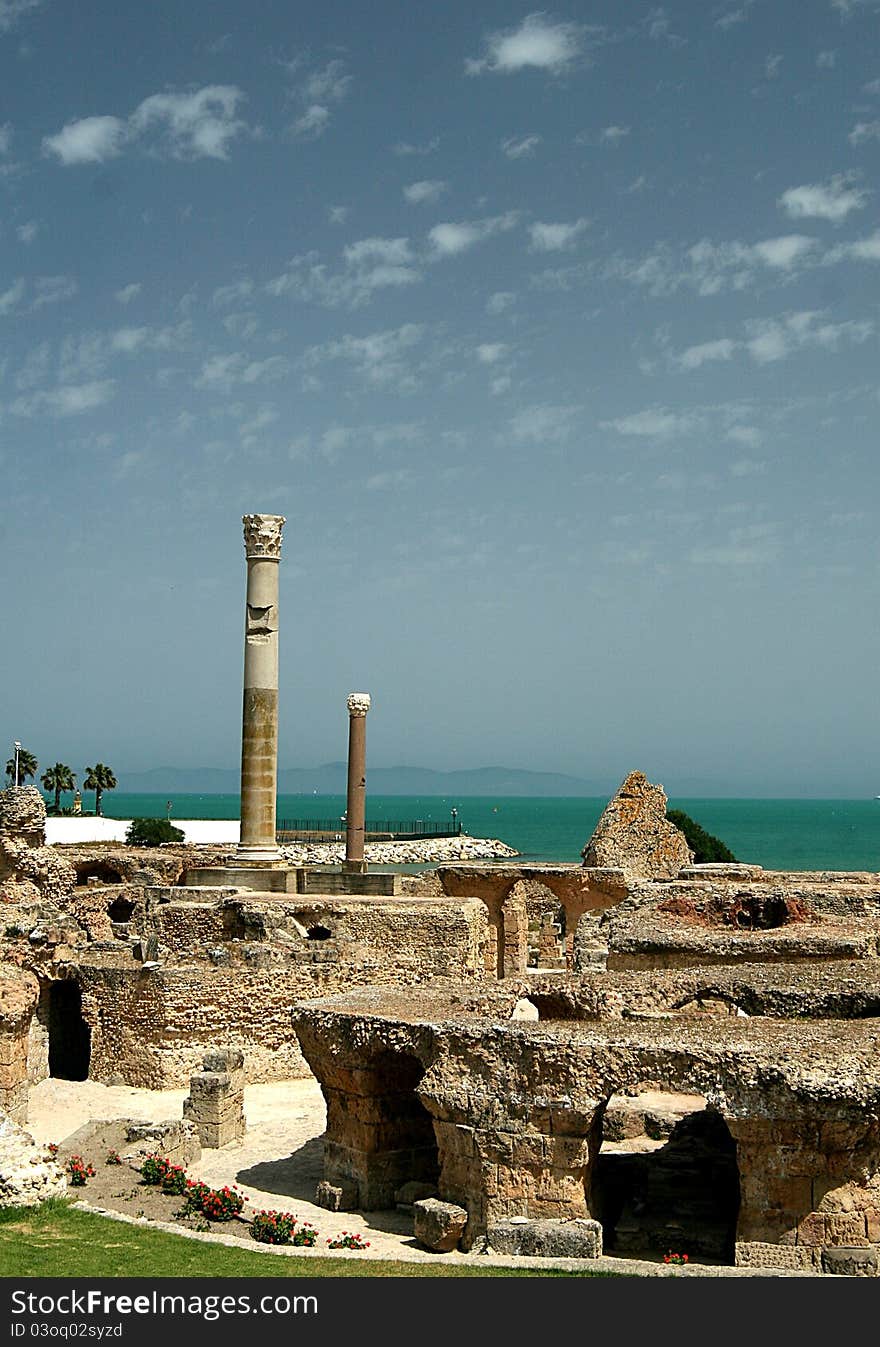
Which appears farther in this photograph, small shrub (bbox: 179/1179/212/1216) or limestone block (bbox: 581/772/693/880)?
limestone block (bbox: 581/772/693/880)

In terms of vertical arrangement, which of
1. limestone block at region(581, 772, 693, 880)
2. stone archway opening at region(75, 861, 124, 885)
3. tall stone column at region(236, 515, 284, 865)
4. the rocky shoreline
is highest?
tall stone column at region(236, 515, 284, 865)

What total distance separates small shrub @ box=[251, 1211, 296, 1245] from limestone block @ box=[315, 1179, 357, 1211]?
3.85ft

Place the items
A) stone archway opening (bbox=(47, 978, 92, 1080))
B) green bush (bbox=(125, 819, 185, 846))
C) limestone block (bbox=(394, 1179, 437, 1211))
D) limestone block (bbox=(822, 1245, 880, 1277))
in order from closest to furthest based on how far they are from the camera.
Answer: limestone block (bbox=(822, 1245, 880, 1277)) < limestone block (bbox=(394, 1179, 437, 1211)) < stone archway opening (bbox=(47, 978, 92, 1080)) < green bush (bbox=(125, 819, 185, 846))

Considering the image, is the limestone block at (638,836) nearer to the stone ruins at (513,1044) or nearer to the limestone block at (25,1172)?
the stone ruins at (513,1044)

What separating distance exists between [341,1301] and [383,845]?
83.3m

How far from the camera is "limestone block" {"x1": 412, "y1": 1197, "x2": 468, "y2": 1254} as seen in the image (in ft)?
40.1

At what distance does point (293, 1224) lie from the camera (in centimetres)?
1242

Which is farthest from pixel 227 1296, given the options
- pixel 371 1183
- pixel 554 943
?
pixel 554 943

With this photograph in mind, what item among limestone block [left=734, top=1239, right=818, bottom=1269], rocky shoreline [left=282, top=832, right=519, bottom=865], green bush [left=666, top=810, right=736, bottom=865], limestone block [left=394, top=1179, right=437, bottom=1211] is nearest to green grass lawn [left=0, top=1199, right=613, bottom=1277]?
limestone block [left=734, top=1239, right=818, bottom=1269]

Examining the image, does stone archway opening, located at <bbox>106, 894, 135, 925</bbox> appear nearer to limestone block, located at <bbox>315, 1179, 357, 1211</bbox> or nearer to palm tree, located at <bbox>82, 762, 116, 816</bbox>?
limestone block, located at <bbox>315, 1179, 357, 1211</bbox>

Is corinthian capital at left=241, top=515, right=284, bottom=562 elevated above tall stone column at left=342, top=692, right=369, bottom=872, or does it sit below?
above

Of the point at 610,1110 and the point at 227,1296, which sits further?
the point at 610,1110

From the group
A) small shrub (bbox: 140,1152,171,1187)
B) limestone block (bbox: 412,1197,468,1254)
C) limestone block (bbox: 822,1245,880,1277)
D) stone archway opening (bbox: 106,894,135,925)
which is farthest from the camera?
stone archway opening (bbox: 106,894,135,925)

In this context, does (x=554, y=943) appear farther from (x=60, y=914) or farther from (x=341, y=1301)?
(x=341, y=1301)
